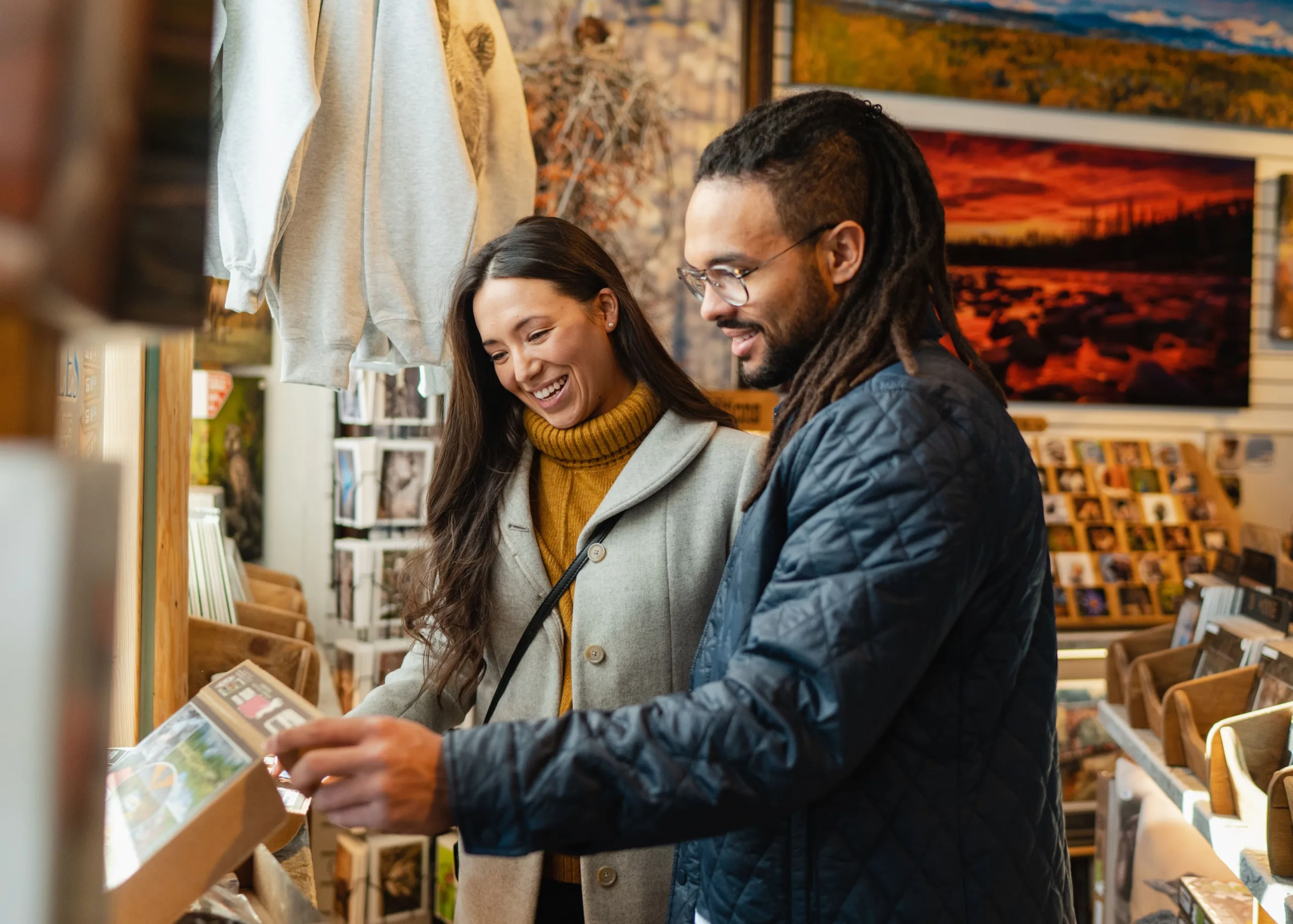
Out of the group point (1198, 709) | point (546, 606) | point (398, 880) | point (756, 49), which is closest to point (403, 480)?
point (398, 880)

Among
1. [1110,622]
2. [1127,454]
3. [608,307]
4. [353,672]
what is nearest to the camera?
[608,307]

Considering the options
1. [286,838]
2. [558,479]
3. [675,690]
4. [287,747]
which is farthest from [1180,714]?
[287,747]

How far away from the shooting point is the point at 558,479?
1.91 m

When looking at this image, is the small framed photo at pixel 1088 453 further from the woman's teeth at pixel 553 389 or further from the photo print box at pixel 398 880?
the woman's teeth at pixel 553 389

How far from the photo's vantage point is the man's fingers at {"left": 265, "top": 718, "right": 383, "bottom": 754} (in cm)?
96

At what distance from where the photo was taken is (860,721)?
96 centimetres

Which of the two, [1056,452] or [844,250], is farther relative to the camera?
[1056,452]

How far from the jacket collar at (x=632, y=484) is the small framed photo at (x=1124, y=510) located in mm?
2934

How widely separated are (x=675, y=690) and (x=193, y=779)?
0.87 m

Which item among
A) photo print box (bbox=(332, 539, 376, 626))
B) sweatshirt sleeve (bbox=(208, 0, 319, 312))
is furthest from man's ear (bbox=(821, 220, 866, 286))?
photo print box (bbox=(332, 539, 376, 626))

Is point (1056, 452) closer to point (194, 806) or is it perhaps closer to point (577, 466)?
point (577, 466)

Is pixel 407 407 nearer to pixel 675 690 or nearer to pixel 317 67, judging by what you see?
pixel 317 67

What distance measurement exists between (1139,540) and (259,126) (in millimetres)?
3633

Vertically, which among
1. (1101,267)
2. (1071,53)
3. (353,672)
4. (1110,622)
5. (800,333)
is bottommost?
(353,672)
